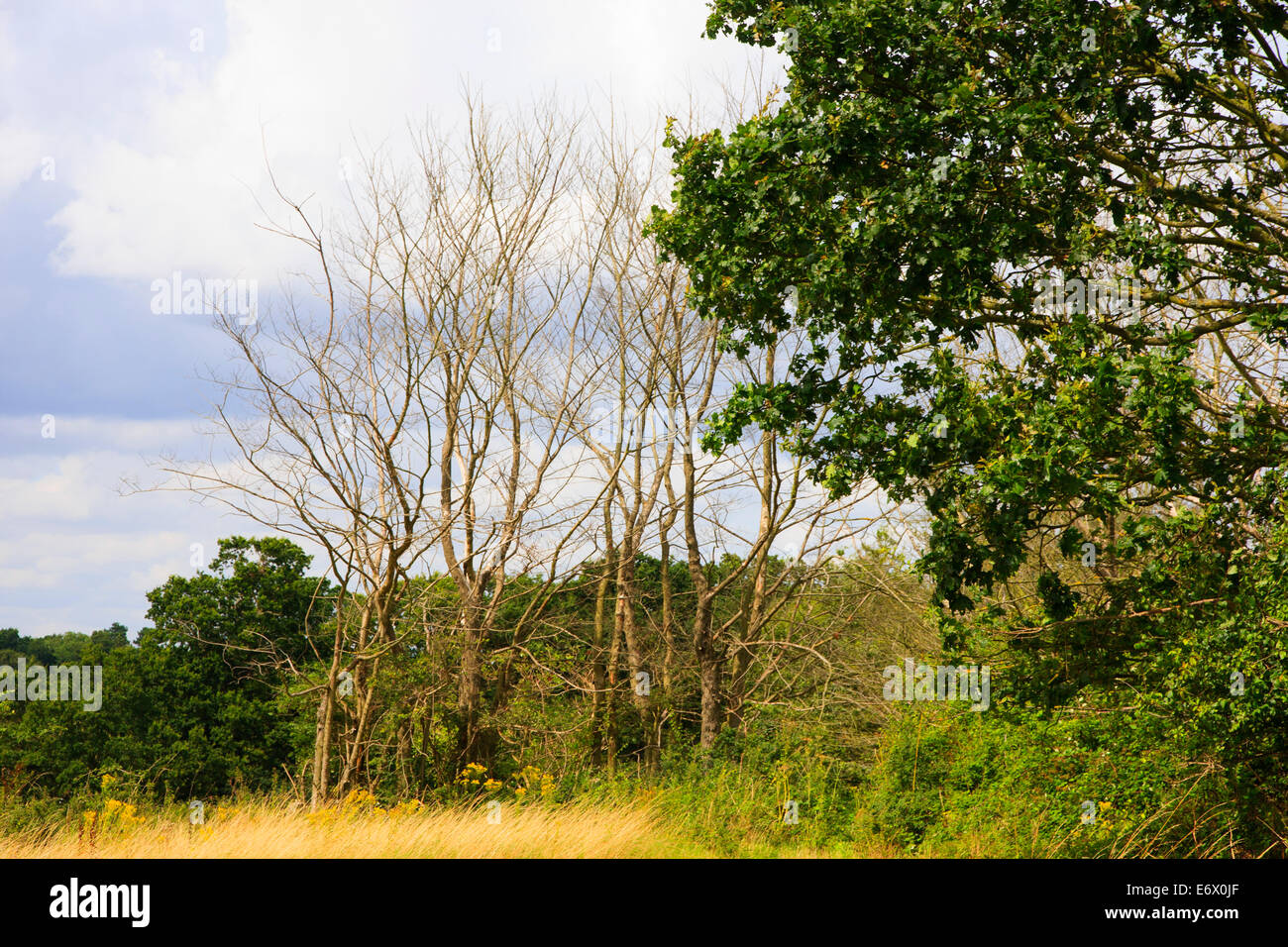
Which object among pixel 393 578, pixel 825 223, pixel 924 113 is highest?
pixel 924 113

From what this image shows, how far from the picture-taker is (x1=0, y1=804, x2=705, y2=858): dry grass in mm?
7484

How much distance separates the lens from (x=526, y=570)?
12875mm

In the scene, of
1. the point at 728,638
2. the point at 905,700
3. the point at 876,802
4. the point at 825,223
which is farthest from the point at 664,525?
the point at 825,223

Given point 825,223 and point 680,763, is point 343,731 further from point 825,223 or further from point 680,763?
point 825,223

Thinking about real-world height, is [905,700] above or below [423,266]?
below

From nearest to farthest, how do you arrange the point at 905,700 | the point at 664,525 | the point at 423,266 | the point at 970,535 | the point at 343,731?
the point at 970,535, the point at 343,731, the point at 423,266, the point at 905,700, the point at 664,525

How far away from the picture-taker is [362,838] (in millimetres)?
7871

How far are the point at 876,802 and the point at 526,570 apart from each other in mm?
5387

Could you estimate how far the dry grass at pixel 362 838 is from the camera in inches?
295
